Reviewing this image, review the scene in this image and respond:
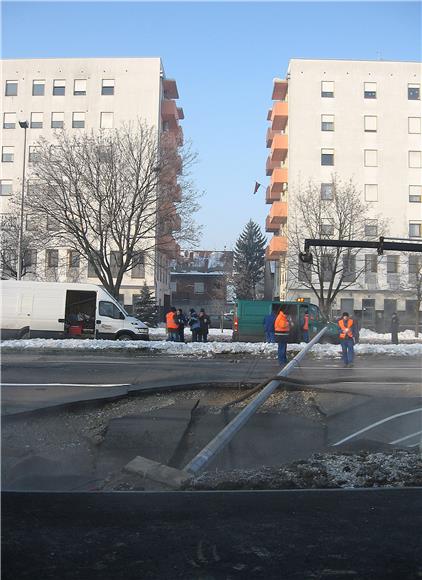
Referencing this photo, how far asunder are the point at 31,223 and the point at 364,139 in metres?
30.5

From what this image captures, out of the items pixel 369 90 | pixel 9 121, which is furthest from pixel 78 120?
pixel 369 90

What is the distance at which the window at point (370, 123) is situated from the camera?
49747 millimetres

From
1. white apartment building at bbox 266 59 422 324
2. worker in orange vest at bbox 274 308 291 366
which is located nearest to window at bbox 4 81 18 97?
white apartment building at bbox 266 59 422 324

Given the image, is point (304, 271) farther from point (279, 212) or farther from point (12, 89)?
point (12, 89)

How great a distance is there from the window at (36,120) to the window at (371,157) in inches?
1119

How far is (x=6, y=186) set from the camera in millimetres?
48000

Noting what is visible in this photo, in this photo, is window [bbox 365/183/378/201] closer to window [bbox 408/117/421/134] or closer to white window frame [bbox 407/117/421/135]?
white window frame [bbox 407/117/421/135]

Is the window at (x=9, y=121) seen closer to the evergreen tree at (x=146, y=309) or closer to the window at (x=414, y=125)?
the evergreen tree at (x=146, y=309)

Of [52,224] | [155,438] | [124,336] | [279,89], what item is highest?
[279,89]

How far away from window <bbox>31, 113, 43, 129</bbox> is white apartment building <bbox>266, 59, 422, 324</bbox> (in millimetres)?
20940

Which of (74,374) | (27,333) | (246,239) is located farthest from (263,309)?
(246,239)

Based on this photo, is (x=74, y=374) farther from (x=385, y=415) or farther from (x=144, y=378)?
(x=385, y=415)

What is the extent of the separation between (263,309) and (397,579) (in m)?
26.3

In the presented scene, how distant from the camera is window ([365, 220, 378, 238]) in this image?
41166 mm
